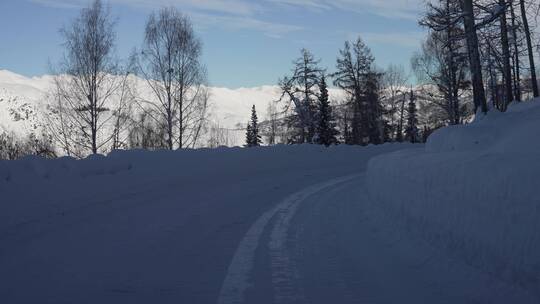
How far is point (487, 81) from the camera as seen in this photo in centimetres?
4047

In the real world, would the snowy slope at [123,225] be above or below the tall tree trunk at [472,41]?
below

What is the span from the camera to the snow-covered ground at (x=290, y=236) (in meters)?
4.66

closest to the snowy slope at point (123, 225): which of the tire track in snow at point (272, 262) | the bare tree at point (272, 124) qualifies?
the tire track in snow at point (272, 262)

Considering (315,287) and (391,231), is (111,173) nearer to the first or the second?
(391,231)

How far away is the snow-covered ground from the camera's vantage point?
4.66 meters

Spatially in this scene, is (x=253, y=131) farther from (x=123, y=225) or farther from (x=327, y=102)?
(x=123, y=225)

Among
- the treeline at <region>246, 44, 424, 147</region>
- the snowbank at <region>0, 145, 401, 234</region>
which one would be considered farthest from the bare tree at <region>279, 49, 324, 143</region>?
the snowbank at <region>0, 145, 401, 234</region>

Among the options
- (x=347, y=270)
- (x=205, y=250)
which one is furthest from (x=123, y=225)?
(x=347, y=270)

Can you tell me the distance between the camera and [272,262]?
614cm

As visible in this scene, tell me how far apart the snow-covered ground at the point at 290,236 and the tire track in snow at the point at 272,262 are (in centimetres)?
2

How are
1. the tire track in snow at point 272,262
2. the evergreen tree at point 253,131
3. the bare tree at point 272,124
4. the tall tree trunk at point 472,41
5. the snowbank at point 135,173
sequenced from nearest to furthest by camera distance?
the tire track in snow at point 272,262 < the snowbank at point 135,173 < the tall tree trunk at point 472,41 < the evergreen tree at point 253,131 < the bare tree at point 272,124

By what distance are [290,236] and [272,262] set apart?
182cm

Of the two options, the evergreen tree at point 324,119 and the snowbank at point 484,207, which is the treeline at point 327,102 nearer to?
the evergreen tree at point 324,119

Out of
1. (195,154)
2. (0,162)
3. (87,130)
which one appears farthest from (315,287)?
(87,130)
